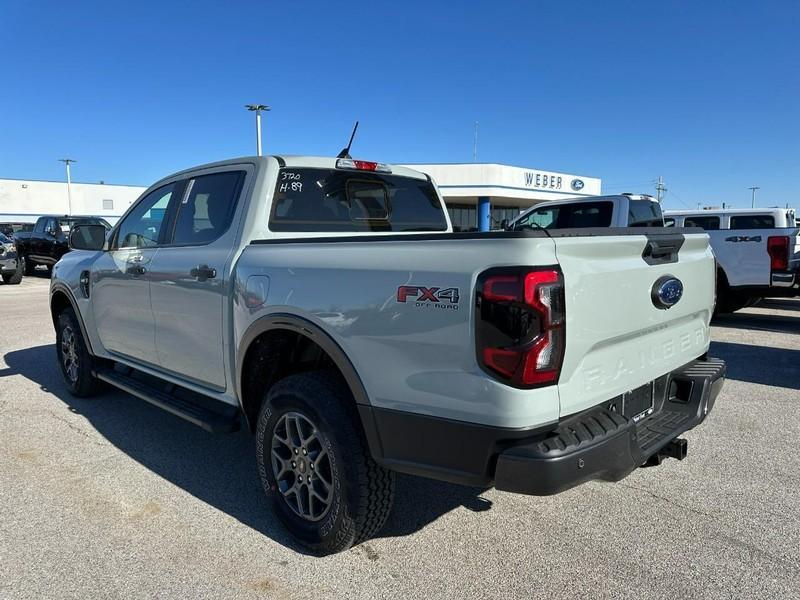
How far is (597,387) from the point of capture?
2410mm

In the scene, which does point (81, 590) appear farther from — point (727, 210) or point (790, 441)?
point (727, 210)

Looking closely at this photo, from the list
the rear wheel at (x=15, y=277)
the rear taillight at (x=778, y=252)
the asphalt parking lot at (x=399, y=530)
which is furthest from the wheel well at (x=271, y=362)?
the rear wheel at (x=15, y=277)

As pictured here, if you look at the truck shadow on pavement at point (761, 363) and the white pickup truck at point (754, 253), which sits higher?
the white pickup truck at point (754, 253)

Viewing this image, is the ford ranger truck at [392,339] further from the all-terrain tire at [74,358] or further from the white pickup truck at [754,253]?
the white pickup truck at [754,253]

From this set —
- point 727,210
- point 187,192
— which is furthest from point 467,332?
point 727,210

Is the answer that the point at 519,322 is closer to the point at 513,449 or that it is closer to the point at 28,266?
the point at 513,449

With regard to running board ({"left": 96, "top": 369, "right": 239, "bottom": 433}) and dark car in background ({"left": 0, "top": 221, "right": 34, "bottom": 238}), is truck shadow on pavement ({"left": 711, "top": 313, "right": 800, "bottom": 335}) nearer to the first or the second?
running board ({"left": 96, "top": 369, "right": 239, "bottom": 433})

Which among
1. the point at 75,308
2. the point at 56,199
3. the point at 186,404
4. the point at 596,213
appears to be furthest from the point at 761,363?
the point at 56,199

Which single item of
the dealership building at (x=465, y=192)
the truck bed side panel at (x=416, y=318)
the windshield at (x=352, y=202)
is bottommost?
the truck bed side panel at (x=416, y=318)

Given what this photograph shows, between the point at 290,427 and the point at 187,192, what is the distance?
1.95m

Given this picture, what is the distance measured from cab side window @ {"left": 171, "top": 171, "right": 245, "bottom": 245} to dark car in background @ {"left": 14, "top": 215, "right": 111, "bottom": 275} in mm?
16135

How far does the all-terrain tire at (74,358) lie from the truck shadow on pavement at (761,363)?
6.28m

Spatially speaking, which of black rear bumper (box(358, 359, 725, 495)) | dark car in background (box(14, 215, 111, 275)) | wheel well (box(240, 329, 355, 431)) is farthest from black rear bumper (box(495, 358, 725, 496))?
dark car in background (box(14, 215, 111, 275))

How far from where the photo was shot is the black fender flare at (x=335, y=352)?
8.30ft
